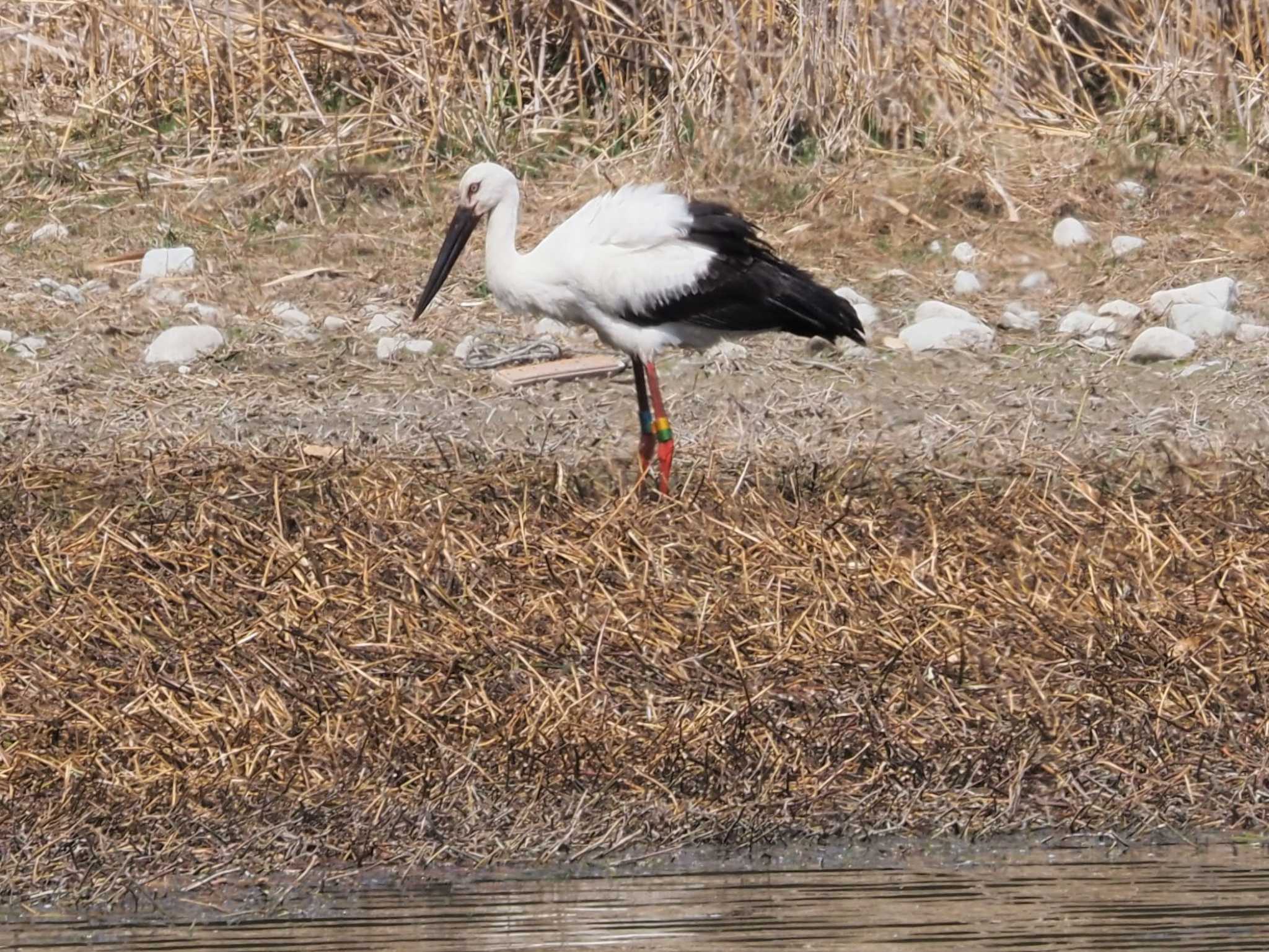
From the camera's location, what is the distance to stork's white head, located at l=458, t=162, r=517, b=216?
7.39 m

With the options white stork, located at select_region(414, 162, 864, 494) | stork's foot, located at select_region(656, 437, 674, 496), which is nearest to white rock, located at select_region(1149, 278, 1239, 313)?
white stork, located at select_region(414, 162, 864, 494)

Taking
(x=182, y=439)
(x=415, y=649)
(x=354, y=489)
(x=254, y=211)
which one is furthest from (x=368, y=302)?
(x=415, y=649)

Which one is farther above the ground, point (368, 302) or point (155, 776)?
point (155, 776)

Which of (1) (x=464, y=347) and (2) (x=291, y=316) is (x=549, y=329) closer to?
(1) (x=464, y=347)

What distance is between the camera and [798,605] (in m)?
5.39

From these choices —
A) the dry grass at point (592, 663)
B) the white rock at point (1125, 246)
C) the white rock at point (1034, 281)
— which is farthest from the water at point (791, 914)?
the white rock at point (1125, 246)

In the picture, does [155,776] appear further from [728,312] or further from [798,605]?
[728,312]

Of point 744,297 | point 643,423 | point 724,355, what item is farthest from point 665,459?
point 724,355

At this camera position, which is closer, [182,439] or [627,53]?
[182,439]

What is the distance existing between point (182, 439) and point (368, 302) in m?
1.51

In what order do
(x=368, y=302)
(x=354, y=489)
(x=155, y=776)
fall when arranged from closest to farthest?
(x=155, y=776) → (x=354, y=489) → (x=368, y=302)

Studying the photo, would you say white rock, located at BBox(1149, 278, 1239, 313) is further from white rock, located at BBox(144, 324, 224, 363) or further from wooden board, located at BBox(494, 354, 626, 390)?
white rock, located at BBox(144, 324, 224, 363)

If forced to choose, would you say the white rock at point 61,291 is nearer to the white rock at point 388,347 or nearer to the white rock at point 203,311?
the white rock at point 203,311

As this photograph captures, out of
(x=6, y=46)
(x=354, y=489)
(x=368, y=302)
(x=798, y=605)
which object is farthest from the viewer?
(x=6, y=46)
